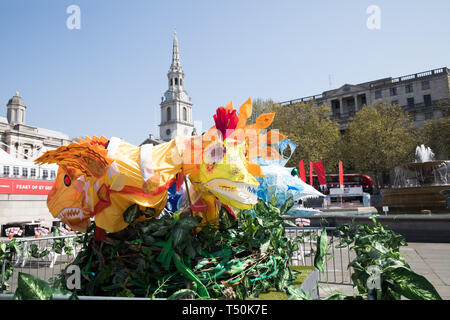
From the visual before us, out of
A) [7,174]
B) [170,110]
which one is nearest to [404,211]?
[7,174]

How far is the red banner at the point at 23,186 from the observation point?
→ 22.4 meters

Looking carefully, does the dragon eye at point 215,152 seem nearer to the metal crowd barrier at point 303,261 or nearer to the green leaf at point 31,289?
the metal crowd barrier at point 303,261

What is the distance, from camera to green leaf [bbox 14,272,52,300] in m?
1.85

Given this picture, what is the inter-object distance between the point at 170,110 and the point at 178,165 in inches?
3788

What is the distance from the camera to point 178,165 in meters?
3.62

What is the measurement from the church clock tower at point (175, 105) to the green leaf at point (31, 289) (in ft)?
302

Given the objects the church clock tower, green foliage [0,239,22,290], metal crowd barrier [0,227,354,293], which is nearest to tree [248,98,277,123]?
metal crowd barrier [0,227,354,293]

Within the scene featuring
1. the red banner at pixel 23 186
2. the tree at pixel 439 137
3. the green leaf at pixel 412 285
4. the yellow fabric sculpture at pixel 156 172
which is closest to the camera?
the green leaf at pixel 412 285

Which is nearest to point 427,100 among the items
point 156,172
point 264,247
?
point 264,247

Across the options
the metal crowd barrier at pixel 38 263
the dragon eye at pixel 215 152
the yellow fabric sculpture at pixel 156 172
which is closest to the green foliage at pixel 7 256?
the metal crowd barrier at pixel 38 263

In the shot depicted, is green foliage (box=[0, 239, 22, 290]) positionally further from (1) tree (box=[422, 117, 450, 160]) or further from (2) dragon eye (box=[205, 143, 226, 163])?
(1) tree (box=[422, 117, 450, 160])

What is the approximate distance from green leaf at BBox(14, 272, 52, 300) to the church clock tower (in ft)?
302
